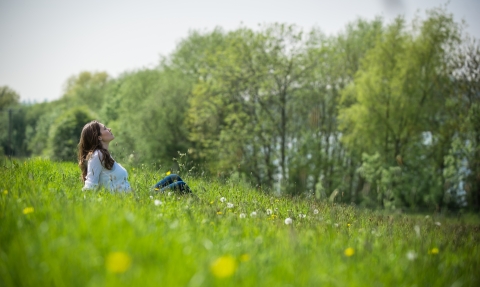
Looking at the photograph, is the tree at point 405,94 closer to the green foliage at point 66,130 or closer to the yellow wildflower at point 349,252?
the yellow wildflower at point 349,252

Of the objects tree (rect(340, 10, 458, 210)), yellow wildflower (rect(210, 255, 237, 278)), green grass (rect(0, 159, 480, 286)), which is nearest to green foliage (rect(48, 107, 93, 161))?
tree (rect(340, 10, 458, 210))

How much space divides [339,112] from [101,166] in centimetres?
2851

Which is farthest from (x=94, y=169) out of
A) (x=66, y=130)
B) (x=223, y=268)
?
(x=66, y=130)

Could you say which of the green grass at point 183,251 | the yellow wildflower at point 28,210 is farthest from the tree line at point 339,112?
the yellow wildflower at point 28,210

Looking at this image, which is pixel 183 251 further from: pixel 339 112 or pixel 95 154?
pixel 339 112

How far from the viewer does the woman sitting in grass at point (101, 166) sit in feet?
22.0

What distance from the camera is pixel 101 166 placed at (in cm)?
696

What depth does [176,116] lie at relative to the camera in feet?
124

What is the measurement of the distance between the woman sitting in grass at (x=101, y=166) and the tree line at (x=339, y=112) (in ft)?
55.1

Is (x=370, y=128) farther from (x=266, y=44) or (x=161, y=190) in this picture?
(x=161, y=190)

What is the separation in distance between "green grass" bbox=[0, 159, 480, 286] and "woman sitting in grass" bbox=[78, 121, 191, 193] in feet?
4.63

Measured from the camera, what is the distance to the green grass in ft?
8.34

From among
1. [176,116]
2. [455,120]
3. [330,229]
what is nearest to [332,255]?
[330,229]

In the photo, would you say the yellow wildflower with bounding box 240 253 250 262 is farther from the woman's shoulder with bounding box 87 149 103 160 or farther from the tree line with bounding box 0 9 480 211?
the tree line with bounding box 0 9 480 211
